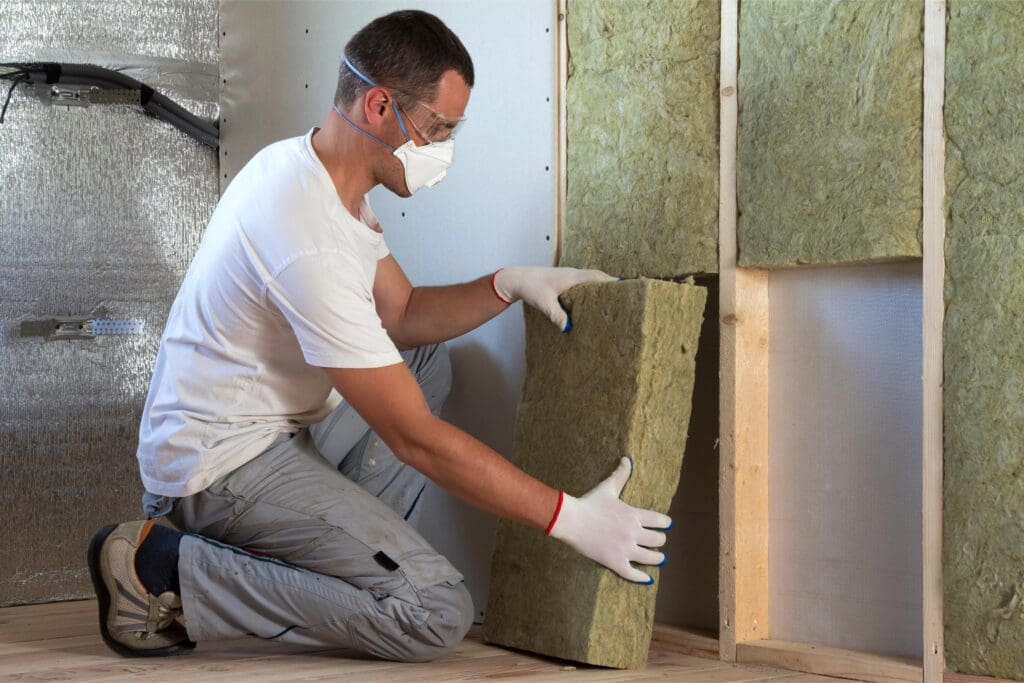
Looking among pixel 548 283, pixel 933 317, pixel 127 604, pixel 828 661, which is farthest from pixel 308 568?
pixel 933 317

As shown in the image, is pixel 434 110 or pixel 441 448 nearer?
pixel 441 448

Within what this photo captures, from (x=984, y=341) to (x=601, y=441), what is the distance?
74cm

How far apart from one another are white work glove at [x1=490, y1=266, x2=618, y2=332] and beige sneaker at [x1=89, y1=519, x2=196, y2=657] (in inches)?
36.8

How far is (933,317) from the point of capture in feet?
6.87

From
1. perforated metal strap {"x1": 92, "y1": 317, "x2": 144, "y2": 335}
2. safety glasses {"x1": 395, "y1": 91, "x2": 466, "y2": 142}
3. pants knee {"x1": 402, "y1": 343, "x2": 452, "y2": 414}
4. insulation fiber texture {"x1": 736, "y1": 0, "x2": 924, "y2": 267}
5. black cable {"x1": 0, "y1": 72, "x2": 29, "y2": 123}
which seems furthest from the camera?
perforated metal strap {"x1": 92, "y1": 317, "x2": 144, "y2": 335}

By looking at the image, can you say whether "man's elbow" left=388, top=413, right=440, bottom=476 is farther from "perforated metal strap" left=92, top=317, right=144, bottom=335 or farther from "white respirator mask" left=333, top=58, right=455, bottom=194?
"perforated metal strap" left=92, top=317, right=144, bottom=335

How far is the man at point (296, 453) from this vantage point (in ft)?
7.45

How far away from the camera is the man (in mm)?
2270

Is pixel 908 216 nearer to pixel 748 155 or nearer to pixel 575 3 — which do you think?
pixel 748 155

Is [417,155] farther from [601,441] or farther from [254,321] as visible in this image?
[601,441]

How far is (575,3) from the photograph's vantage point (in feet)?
8.90

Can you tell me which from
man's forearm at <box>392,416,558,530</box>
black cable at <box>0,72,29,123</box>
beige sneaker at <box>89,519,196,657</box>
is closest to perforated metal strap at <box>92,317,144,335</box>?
black cable at <box>0,72,29,123</box>

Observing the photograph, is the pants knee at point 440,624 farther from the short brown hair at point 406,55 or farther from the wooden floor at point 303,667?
the short brown hair at point 406,55

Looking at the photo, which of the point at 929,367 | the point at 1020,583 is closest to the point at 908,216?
the point at 929,367
